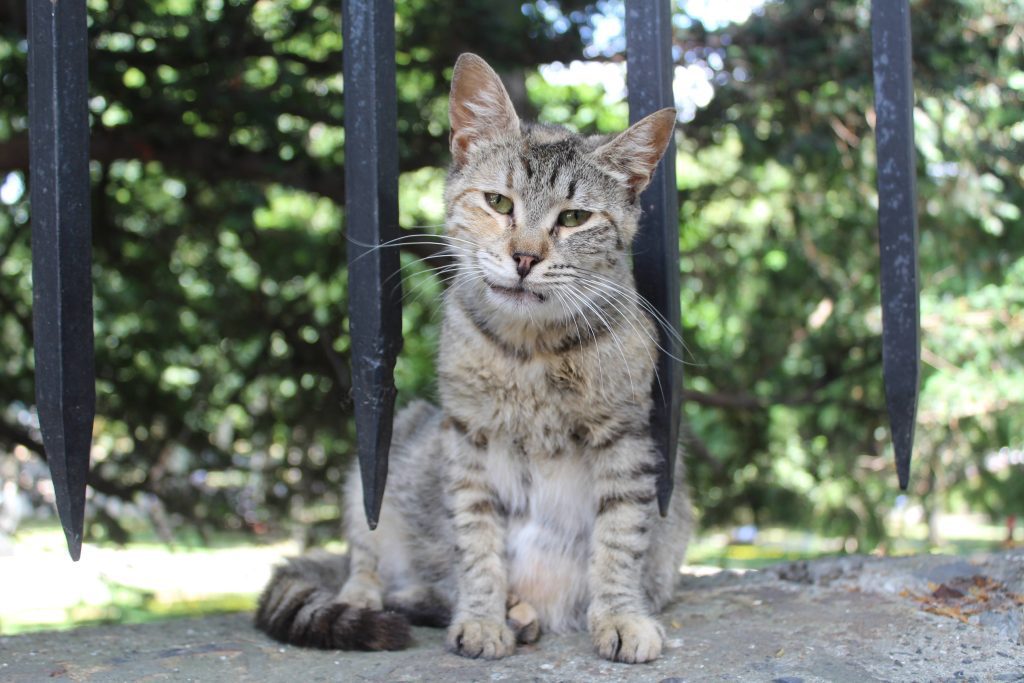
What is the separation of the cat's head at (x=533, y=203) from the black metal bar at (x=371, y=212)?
440 mm

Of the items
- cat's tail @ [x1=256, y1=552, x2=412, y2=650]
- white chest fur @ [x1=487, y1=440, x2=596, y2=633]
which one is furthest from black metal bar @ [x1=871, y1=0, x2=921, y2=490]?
cat's tail @ [x1=256, y1=552, x2=412, y2=650]

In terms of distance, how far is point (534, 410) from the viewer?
2.23m

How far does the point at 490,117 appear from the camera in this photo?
2.41 m

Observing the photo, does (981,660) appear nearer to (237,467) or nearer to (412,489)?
(412,489)

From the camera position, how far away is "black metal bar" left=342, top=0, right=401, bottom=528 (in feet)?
5.81

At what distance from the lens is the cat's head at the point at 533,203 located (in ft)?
7.36

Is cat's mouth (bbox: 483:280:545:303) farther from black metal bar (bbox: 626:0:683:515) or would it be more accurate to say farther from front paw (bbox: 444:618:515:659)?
front paw (bbox: 444:618:515:659)

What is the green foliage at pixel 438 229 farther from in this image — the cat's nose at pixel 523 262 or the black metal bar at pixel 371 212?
the black metal bar at pixel 371 212

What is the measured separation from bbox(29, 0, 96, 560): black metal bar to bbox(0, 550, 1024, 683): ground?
16.8 inches

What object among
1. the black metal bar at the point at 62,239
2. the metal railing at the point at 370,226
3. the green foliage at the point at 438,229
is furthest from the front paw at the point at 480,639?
the green foliage at the point at 438,229

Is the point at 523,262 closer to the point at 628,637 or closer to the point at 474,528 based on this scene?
the point at 474,528

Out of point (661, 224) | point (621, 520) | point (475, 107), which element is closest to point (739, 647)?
point (621, 520)

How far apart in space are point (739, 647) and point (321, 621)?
91 centimetres

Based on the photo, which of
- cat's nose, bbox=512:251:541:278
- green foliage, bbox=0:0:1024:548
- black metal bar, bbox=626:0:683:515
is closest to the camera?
black metal bar, bbox=626:0:683:515
